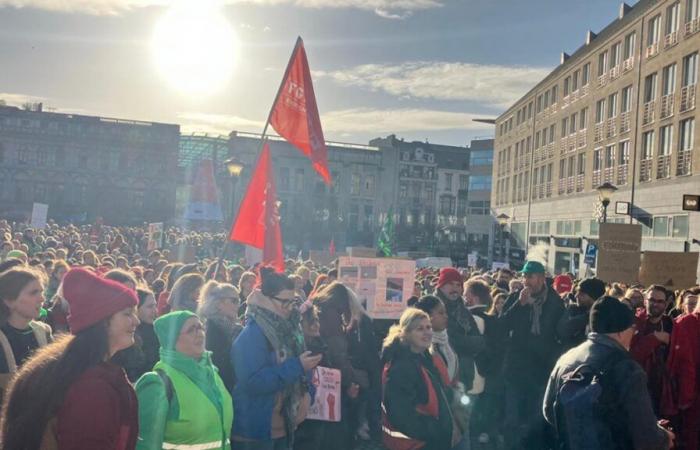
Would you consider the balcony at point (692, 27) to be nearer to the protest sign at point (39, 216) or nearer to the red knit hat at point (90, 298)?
the red knit hat at point (90, 298)

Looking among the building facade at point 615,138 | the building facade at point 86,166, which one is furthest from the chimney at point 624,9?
the building facade at point 86,166

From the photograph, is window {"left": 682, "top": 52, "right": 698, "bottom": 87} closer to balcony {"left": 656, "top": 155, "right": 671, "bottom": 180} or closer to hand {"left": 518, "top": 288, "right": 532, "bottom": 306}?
balcony {"left": 656, "top": 155, "right": 671, "bottom": 180}

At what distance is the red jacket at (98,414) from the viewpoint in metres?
2.58

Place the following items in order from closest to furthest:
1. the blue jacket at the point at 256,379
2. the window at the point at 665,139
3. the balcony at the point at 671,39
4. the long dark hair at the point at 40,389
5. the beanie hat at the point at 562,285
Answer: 1. the long dark hair at the point at 40,389
2. the blue jacket at the point at 256,379
3. the beanie hat at the point at 562,285
4. the balcony at the point at 671,39
5. the window at the point at 665,139

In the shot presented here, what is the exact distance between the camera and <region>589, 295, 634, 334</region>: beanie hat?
3811 mm

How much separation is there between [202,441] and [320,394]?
4.86 feet

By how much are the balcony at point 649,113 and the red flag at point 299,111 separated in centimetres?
2171

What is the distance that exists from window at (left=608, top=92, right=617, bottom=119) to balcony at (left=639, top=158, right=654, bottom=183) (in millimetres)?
4196

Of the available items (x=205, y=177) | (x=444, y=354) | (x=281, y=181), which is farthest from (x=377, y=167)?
(x=444, y=354)

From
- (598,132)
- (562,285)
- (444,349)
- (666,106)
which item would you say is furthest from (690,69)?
(444,349)

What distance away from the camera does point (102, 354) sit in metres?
2.86

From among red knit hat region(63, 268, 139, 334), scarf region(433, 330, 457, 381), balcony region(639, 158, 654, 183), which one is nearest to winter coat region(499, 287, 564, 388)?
scarf region(433, 330, 457, 381)

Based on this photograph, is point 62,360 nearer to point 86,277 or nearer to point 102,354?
point 102,354

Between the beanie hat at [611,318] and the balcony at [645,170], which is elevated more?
the balcony at [645,170]
